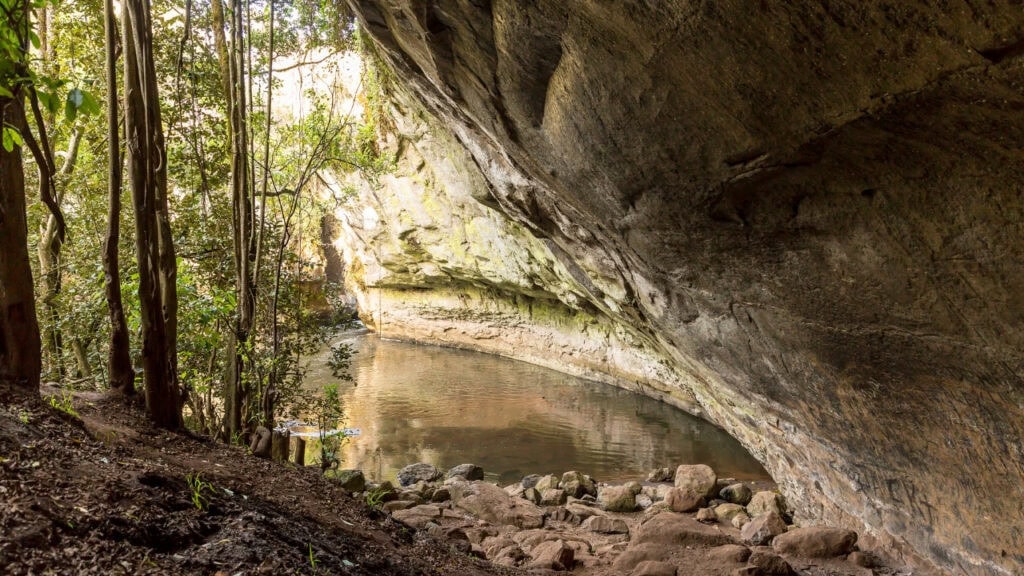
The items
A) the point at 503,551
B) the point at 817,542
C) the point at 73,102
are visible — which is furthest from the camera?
the point at 817,542

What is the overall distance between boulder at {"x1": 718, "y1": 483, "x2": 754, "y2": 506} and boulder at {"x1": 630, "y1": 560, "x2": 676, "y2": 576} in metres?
3.43

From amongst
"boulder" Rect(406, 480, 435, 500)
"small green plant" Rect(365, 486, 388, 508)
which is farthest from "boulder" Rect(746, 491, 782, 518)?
"small green plant" Rect(365, 486, 388, 508)

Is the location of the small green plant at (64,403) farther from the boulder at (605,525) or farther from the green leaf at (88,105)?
the boulder at (605,525)

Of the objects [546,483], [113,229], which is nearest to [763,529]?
[546,483]

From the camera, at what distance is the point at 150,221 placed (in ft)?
14.1

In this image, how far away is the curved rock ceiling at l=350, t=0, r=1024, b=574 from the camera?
288 centimetres

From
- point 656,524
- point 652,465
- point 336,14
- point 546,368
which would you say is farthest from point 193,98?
point 546,368

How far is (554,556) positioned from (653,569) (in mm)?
874

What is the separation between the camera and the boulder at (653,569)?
5.35 meters

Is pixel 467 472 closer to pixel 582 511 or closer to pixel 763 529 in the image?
pixel 582 511

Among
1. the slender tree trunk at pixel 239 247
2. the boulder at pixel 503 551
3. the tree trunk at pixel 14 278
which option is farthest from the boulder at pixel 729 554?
the tree trunk at pixel 14 278

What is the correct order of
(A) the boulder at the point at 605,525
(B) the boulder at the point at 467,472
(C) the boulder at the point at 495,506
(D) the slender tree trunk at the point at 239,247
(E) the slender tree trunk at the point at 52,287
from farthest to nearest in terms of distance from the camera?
(B) the boulder at the point at 467,472 → (A) the boulder at the point at 605,525 → (C) the boulder at the point at 495,506 → (E) the slender tree trunk at the point at 52,287 → (D) the slender tree trunk at the point at 239,247

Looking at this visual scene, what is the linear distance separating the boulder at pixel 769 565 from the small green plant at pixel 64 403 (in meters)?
5.15

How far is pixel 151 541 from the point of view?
7.47ft
